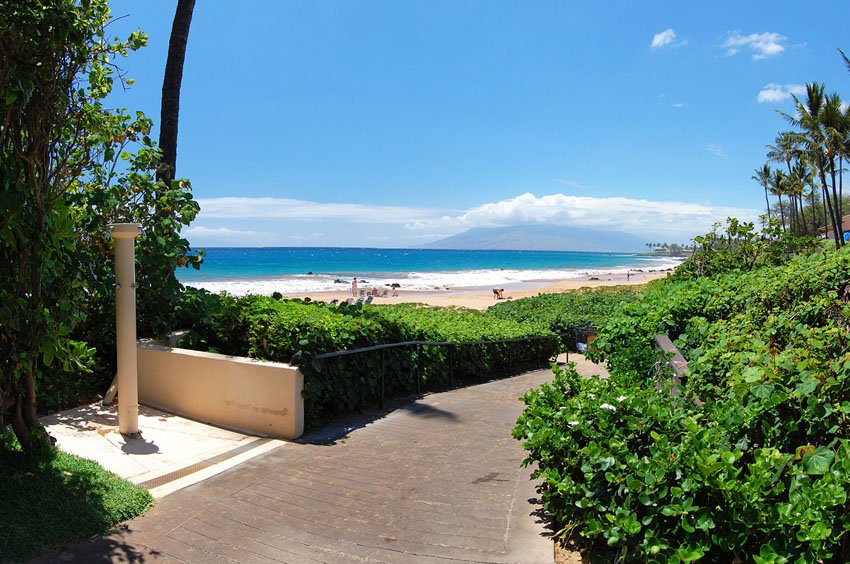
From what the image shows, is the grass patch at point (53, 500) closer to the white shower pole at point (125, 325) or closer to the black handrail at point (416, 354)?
the white shower pole at point (125, 325)

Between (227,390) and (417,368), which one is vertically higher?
(227,390)

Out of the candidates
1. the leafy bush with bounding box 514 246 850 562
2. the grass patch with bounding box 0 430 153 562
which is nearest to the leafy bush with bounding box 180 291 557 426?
the grass patch with bounding box 0 430 153 562

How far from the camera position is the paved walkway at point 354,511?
3.42 metres

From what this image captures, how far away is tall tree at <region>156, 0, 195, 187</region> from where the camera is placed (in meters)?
9.35

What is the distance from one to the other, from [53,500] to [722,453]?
3838 millimetres

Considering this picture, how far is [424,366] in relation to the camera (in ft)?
28.7

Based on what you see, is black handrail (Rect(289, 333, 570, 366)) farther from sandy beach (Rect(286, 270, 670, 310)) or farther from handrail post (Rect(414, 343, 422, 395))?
sandy beach (Rect(286, 270, 670, 310))

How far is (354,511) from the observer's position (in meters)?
4.01

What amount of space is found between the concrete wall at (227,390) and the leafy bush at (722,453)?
266 centimetres

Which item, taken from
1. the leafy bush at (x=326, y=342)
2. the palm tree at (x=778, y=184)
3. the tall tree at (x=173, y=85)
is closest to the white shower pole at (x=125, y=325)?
the leafy bush at (x=326, y=342)

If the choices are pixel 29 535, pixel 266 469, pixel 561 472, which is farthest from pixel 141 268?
pixel 561 472

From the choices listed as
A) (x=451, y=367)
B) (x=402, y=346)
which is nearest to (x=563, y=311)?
(x=451, y=367)

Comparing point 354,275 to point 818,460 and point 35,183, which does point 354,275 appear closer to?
point 35,183

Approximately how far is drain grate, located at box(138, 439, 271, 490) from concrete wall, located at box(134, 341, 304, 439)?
0.94 ft
